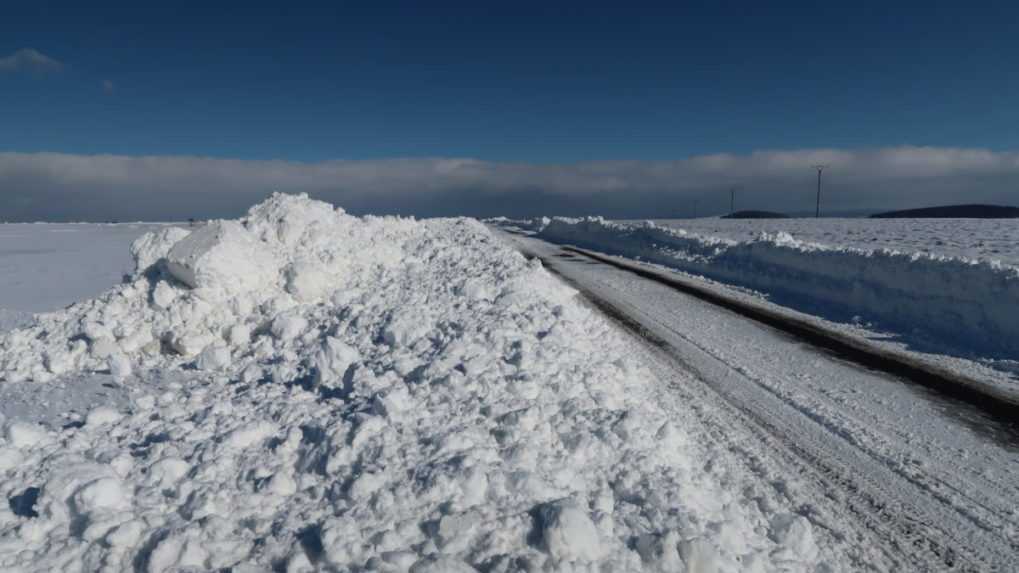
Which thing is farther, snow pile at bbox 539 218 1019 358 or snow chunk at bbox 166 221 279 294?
snow pile at bbox 539 218 1019 358

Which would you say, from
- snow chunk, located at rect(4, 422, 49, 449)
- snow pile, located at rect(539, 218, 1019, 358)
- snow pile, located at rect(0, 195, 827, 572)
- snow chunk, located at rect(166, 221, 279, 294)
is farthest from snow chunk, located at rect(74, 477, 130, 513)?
snow pile, located at rect(539, 218, 1019, 358)

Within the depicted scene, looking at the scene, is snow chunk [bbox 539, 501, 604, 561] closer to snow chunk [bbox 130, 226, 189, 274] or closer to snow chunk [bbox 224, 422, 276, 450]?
snow chunk [bbox 224, 422, 276, 450]

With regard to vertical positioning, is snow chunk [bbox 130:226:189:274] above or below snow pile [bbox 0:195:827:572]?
above

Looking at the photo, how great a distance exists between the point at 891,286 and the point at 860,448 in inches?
298

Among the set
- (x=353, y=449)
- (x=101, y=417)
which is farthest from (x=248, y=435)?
(x=101, y=417)

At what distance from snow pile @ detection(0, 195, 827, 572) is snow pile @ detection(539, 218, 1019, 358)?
5530 mm

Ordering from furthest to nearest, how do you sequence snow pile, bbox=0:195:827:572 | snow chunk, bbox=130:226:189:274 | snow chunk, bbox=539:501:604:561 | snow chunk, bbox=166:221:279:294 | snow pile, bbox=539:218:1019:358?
snow chunk, bbox=130:226:189:274 → snow pile, bbox=539:218:1019:358 → snow chunk, bbox=166:221:279:294 → snow pile, bbox=0:195:827:572 → snow chunk, bbox=539:501:604:561

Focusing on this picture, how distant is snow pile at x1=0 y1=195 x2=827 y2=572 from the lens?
10.4 feet

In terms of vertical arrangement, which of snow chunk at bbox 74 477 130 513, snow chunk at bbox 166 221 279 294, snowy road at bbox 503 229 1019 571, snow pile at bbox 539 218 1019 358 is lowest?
snowy road at bbox 503 229 1019 571

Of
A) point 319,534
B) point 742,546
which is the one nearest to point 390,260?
point 319,534

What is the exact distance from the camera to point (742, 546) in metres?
3.30

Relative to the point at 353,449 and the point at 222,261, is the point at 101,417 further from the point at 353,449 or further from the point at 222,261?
the point at 222,261

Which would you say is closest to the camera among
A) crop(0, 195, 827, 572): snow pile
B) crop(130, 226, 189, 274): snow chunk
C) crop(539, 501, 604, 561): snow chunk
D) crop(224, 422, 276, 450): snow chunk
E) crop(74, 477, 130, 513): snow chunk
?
crop(539, 501, 604, 561): snow chunk

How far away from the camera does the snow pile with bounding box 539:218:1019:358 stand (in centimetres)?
828
